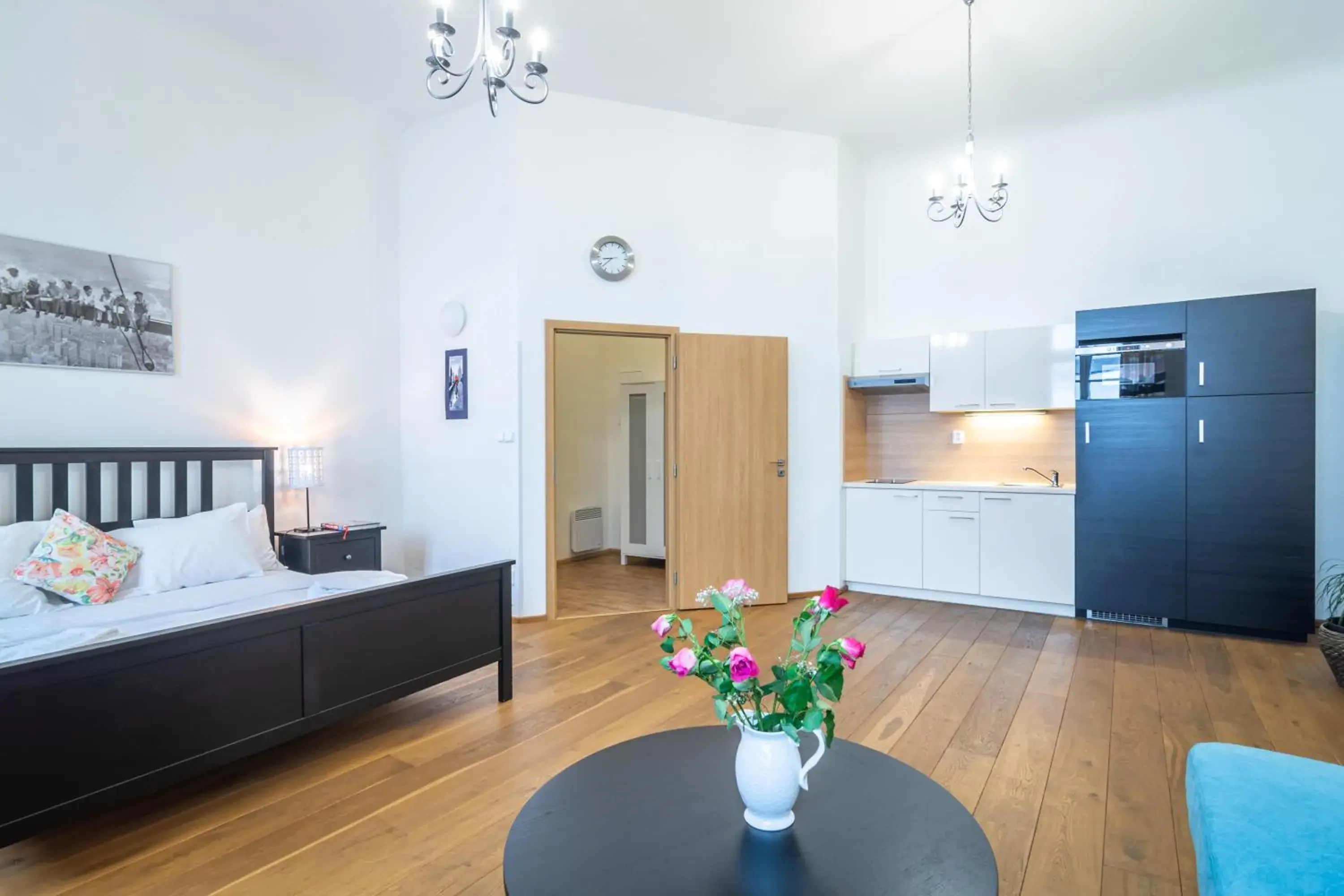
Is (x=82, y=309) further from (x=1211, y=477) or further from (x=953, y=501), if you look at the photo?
(x=1211, y=477)

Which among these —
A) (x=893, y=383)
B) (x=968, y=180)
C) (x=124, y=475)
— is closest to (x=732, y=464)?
(x=893, y=383)

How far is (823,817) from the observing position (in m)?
1.43

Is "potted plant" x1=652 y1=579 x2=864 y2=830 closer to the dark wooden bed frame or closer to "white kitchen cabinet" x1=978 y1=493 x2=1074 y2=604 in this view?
the dark wooden bed frame

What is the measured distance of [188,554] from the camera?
3.31 meters

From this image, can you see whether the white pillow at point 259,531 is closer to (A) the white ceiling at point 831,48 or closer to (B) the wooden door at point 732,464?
(B) the wooden door at point 732,464

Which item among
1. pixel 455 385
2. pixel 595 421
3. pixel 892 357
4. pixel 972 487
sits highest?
pixel 892 357

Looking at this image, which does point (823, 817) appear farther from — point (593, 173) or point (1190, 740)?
point (593, 173)

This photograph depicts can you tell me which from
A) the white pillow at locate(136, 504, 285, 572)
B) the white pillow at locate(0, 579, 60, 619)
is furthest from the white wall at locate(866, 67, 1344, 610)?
the white pillow at locate(0, 579, 60, 619)

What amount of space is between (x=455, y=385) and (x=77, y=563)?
7.67 feet

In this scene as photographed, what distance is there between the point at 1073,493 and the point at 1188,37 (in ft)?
8.89

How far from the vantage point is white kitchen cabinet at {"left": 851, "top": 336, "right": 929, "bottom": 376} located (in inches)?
205

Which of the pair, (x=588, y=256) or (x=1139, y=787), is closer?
(x=1139, y=787)

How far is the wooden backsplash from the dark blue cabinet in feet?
Answer: 1.50

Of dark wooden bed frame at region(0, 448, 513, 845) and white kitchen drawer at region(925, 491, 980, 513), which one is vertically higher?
white kitchen drawer at region(925, 491, 980, 513)
